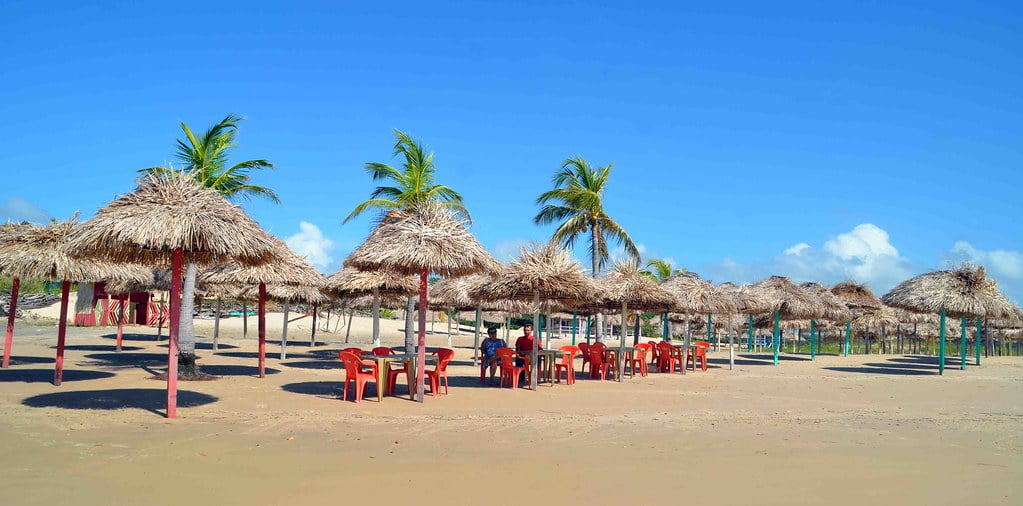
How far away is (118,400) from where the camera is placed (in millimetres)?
10312

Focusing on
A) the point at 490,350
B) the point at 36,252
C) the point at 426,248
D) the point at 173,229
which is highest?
the point at 426,248

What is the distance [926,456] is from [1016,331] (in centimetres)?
4222

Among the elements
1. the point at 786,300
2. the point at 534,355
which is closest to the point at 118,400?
the point at 534,355

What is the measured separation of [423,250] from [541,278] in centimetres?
279

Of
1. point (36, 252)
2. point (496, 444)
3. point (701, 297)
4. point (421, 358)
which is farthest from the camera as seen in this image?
point (701, 297)

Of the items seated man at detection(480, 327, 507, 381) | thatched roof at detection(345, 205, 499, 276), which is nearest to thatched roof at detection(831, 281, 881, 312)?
seated man at detection(480, 327, 507, 381)

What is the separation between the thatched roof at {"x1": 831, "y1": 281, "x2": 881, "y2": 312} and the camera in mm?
31547

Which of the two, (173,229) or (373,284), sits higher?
(173,229)

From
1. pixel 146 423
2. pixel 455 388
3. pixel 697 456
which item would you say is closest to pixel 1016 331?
pixel 455 388

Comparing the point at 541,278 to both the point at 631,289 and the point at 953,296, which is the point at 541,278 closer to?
the point at 631,289

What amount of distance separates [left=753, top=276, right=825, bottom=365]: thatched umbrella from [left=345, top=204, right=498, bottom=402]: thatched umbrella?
1383 centimetres

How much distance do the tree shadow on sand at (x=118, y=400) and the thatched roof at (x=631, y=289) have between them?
8.75m

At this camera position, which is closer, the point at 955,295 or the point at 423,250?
the point at 423,250

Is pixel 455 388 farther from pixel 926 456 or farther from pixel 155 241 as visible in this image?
pixel 926 456
